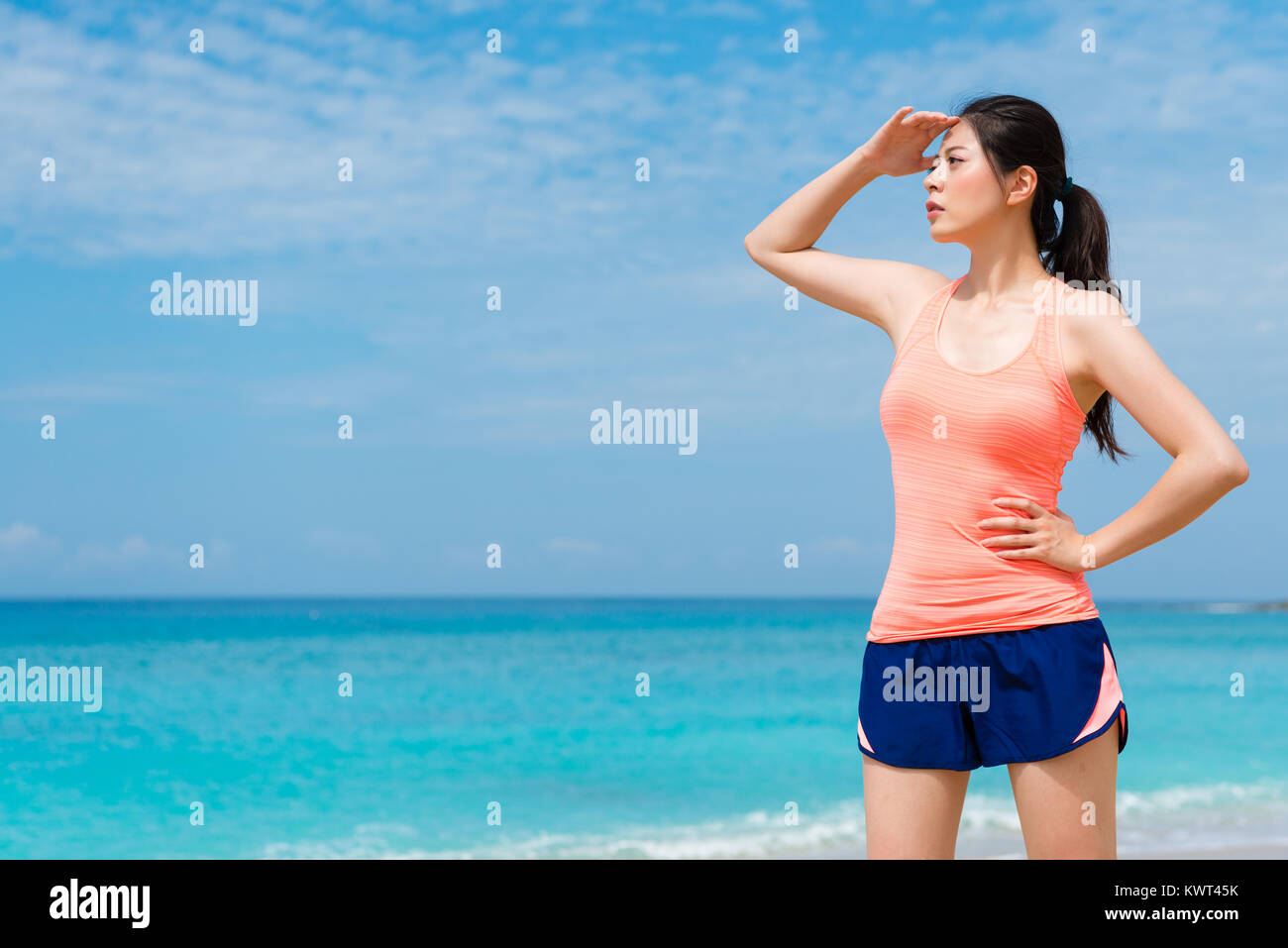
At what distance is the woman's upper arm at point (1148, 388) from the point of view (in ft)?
6.49

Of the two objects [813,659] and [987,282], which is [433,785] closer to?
[987,282]

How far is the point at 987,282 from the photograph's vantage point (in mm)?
2188

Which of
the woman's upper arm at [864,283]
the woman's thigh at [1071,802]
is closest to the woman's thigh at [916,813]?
the woman's thigh at [1071,802]

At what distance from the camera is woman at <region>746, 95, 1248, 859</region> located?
1986 millimetres

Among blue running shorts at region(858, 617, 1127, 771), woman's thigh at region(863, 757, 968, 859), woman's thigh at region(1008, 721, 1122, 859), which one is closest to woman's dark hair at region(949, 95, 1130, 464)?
blue running shorts at region(858, 617, 1127, 771)

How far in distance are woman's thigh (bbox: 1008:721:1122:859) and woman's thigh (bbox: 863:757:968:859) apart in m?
0.13

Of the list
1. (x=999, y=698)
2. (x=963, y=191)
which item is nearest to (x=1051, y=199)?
(x=963, y=191)

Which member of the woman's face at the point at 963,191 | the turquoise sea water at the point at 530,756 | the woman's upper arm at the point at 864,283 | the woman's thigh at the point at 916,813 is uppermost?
the woman's face at the point at 963,191

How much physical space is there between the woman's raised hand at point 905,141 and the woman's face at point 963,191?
0.08 m

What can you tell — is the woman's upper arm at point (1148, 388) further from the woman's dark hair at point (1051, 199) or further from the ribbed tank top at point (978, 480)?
the woman's dark hair at point (1051, 199)

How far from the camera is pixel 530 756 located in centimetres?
1379

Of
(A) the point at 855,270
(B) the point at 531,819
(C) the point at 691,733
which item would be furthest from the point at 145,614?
(A) the point at 855,270

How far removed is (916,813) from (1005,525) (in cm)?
57

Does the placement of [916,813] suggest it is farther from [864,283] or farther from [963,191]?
[963,191]
